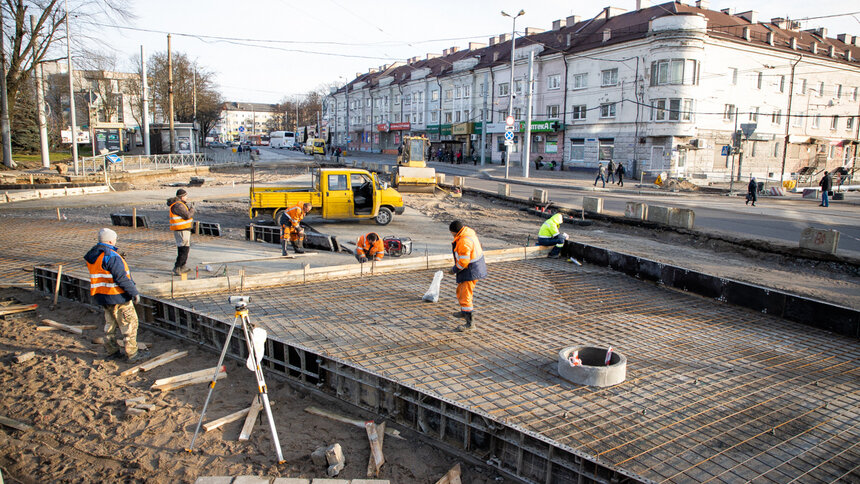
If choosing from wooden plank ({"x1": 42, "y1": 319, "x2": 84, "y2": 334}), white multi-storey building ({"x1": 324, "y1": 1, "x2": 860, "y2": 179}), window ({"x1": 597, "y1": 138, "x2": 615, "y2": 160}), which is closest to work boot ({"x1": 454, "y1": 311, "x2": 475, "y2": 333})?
wooden plank ({"x1": 42, "y1": 319, "x2": 84, "y2": 334})

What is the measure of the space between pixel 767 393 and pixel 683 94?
112ft

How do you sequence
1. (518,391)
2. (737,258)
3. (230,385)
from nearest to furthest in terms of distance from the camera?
(518,391) → (230,385) → (737,258)

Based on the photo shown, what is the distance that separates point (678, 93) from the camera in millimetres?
35344

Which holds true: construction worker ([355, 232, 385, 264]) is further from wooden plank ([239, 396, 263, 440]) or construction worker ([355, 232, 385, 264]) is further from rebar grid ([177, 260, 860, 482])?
wooden plank ([239, 396, 263, 440])

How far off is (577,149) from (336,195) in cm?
2986

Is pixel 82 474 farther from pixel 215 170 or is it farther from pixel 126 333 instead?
pixel 215 170

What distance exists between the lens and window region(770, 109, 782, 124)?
41219mm

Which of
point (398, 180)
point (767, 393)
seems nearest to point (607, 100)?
point (398, 180)

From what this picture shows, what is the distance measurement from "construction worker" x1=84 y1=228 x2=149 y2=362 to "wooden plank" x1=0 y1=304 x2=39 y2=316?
8.56 ft

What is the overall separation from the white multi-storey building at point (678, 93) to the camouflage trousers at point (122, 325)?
30831 mm

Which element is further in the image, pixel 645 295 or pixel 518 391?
pixel 645 295

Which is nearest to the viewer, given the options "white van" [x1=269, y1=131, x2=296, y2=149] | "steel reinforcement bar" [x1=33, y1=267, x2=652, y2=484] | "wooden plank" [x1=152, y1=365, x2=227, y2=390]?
"steel reinforcement bar" [x1=33, y1=267, x2=652, y2=484]

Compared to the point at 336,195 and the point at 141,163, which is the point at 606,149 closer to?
the point at 336,195

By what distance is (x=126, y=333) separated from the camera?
6574 mm
